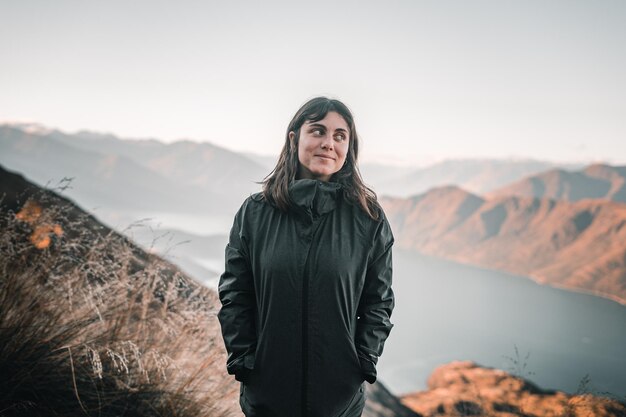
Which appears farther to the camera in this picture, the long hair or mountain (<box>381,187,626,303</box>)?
mountain (<box>381,187,626,303</box>)

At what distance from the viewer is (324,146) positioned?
1471 millimetres

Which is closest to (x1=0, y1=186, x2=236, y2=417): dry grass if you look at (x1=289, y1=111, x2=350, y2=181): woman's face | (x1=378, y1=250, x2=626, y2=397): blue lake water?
(x1=289, y1=111, x2=350, y2=181): woman's face

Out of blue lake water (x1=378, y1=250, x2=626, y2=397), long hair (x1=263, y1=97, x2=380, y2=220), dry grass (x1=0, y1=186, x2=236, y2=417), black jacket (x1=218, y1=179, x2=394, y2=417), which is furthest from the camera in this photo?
blue lake water (x1=378, y1=250, x2=626, y2=397)

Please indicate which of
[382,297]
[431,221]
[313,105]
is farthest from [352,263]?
[431,221]

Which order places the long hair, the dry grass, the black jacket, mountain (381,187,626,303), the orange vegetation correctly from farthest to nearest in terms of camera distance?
1. mountain (381,187,626,303)
2. the orange vegetation
3. the dry grass
4. the long hair
5. the black jacket

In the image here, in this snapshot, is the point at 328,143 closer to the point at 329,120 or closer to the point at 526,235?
the point at 329,120

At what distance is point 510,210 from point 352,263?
17301 centimetres

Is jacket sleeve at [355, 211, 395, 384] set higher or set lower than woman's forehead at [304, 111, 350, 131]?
lower

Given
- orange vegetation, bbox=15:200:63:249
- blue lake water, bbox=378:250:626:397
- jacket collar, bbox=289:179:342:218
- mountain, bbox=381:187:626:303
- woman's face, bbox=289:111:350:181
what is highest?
woman's face, bbox=289:111:350:181

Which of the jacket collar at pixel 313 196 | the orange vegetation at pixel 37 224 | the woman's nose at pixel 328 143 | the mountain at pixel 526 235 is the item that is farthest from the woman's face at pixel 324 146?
the mountain at pixel 526 235

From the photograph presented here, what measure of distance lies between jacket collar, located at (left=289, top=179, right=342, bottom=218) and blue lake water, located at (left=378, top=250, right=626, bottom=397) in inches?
1518

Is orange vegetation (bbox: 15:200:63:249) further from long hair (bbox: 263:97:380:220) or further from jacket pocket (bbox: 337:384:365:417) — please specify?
jacket pocket (bbox: 337:384:365:417)

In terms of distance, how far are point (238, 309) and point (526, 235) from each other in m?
155

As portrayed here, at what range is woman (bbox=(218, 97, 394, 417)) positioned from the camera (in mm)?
1293
